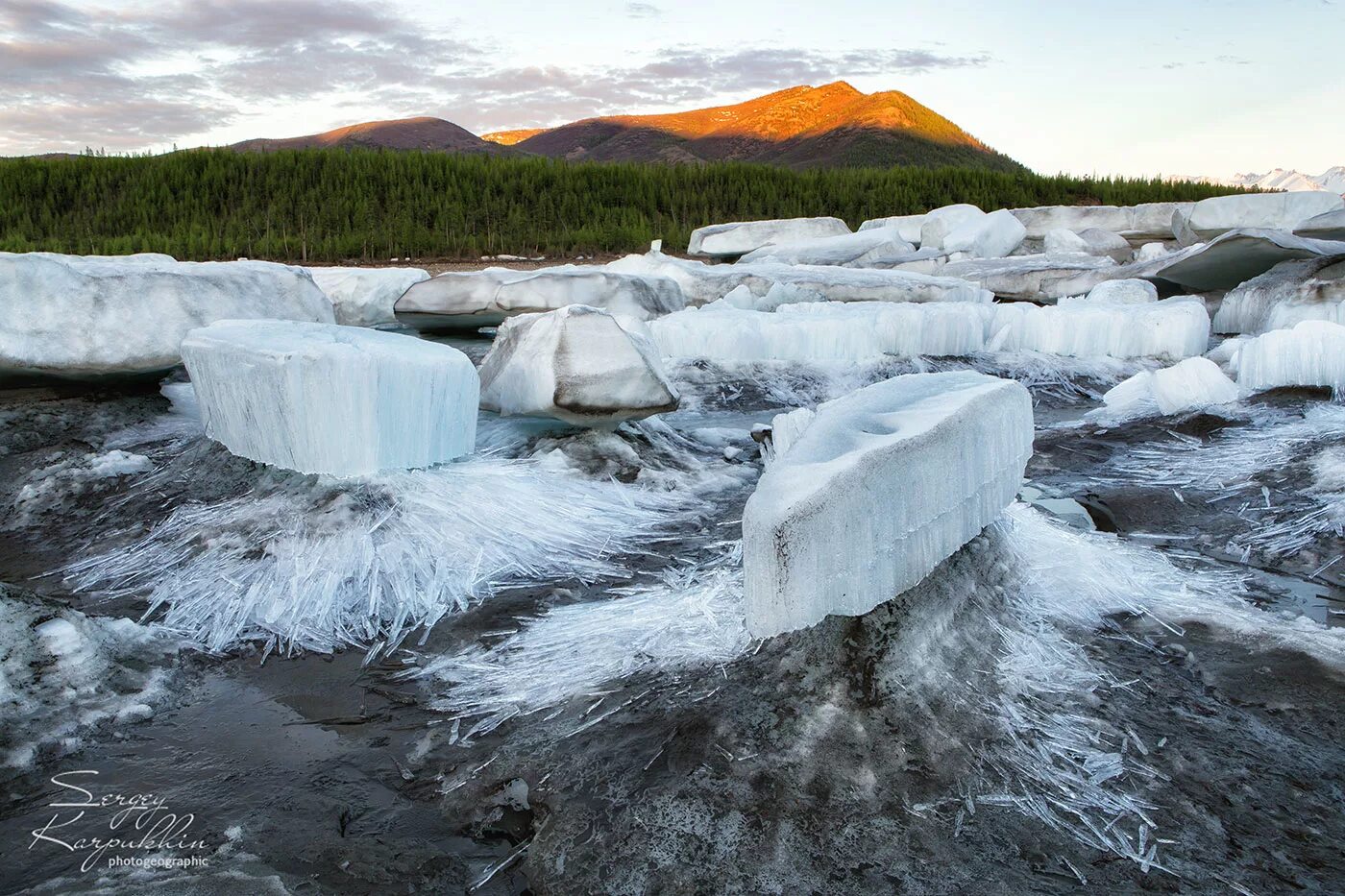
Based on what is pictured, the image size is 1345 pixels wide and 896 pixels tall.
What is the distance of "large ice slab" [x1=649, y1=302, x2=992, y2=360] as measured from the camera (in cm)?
673

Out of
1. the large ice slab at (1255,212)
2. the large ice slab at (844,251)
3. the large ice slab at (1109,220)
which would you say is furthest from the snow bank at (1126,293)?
the large ice slab at (1109,220)

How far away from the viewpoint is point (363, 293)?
796 cm

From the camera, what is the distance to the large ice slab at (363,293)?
793cm

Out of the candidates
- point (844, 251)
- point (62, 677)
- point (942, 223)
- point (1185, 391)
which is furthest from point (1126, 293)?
point (62, 677)

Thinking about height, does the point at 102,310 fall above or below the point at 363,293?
above

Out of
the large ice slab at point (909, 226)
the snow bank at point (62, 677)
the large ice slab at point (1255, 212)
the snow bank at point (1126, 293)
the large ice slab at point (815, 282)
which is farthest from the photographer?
the large ice slab at point (909, 226)

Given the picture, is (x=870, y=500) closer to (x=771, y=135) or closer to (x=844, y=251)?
(x=844, y=251)

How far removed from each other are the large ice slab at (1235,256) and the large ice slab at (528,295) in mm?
4353

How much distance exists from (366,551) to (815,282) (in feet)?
19.1

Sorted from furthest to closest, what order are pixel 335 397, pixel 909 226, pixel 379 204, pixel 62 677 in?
pixel 379 204 < pixel 909 226 < pixel 335 397 < pixel 62 677

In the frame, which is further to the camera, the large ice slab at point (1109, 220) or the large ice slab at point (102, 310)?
the large ice slab at point (1109, 220)

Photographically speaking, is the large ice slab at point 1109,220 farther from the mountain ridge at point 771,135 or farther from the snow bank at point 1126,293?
the mountain ridge at point 771,135

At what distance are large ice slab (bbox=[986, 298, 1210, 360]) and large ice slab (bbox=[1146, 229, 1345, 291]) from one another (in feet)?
2.44

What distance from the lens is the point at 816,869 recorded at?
1.95m
